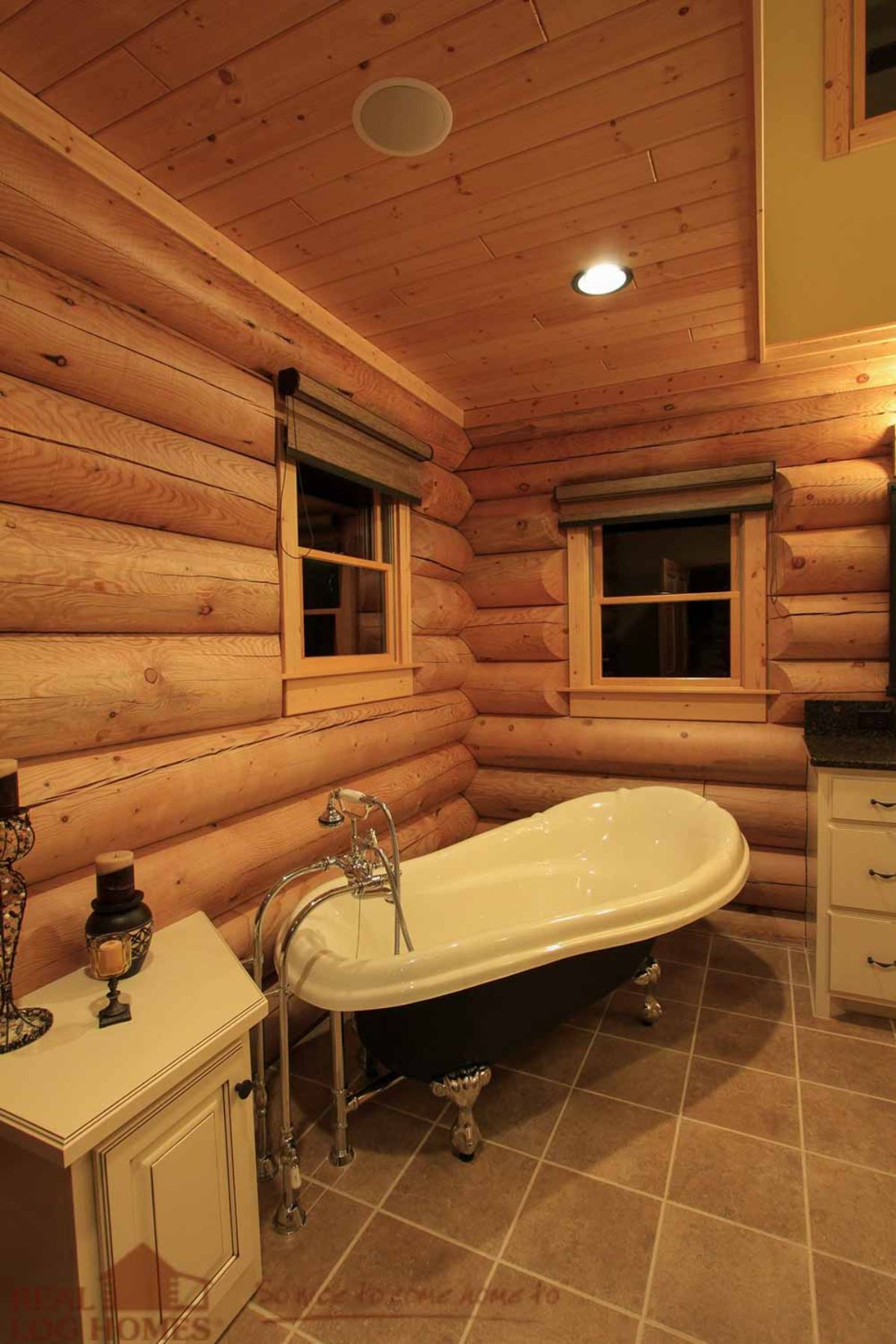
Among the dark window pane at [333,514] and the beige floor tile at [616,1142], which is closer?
the beige floor tile at [616,1142]

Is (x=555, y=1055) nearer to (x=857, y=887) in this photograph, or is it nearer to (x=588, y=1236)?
(x=588, y=1236)

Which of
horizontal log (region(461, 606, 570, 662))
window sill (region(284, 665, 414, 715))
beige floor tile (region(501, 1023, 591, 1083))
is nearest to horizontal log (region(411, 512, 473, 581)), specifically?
horizontal log (region(461, 606, 570, 662))

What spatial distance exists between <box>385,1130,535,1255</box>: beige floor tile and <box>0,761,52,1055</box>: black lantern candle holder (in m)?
0.98

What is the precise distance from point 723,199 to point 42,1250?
2757 mm

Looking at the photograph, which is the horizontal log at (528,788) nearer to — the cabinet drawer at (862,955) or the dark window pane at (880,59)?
the cabinet drawer at (862,955)

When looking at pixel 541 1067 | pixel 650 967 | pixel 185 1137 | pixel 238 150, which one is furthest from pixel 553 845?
pixel 238 150

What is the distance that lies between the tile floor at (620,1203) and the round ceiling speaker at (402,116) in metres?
2.54

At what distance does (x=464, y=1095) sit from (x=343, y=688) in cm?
142

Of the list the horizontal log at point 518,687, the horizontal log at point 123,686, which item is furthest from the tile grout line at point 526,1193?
the horizontal log at point 518,687

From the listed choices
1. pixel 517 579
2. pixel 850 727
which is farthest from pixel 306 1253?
pixel 517 579

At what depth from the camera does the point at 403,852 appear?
9.76 ft

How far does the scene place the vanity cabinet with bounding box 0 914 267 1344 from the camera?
1.05m

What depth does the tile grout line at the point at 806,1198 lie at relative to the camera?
52.6 inches

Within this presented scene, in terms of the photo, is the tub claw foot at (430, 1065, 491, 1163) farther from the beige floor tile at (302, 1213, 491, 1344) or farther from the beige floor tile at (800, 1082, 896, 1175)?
the beige floor tile at (800, 1082, 896, 1175)
